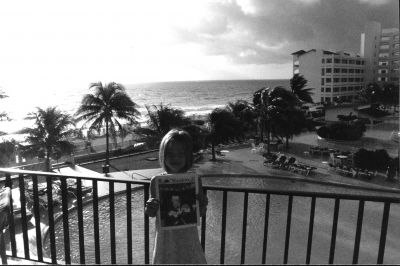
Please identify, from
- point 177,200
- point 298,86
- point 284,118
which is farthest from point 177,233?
point 298,86

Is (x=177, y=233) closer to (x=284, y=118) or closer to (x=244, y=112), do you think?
(x=284, y=118)

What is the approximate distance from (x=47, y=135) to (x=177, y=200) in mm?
22980

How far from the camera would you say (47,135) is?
75.6ft

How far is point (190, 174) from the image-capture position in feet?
7.82

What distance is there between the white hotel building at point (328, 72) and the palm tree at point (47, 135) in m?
53.6

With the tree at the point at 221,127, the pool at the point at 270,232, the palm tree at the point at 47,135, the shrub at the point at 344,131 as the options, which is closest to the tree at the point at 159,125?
the tree at the point at 221,127

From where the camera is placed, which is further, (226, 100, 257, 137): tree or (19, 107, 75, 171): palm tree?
(226, 100, 257, 137): tree

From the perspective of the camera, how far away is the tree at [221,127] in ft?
79.6

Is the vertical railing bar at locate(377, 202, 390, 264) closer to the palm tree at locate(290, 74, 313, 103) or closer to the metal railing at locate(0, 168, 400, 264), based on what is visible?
the metal railing at locate(0, 168, 400, 264)

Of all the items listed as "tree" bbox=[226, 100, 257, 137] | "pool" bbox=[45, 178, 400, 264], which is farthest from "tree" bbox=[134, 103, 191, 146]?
"pool" bbox=[45, 178, 400, 264]

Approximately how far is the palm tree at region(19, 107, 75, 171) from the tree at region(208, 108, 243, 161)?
383 inches

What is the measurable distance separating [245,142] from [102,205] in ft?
61.6

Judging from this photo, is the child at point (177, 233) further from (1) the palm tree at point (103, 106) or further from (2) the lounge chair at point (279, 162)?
(1) the palm tree at point (103, 106)

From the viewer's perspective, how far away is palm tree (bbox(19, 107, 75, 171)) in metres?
22.7
